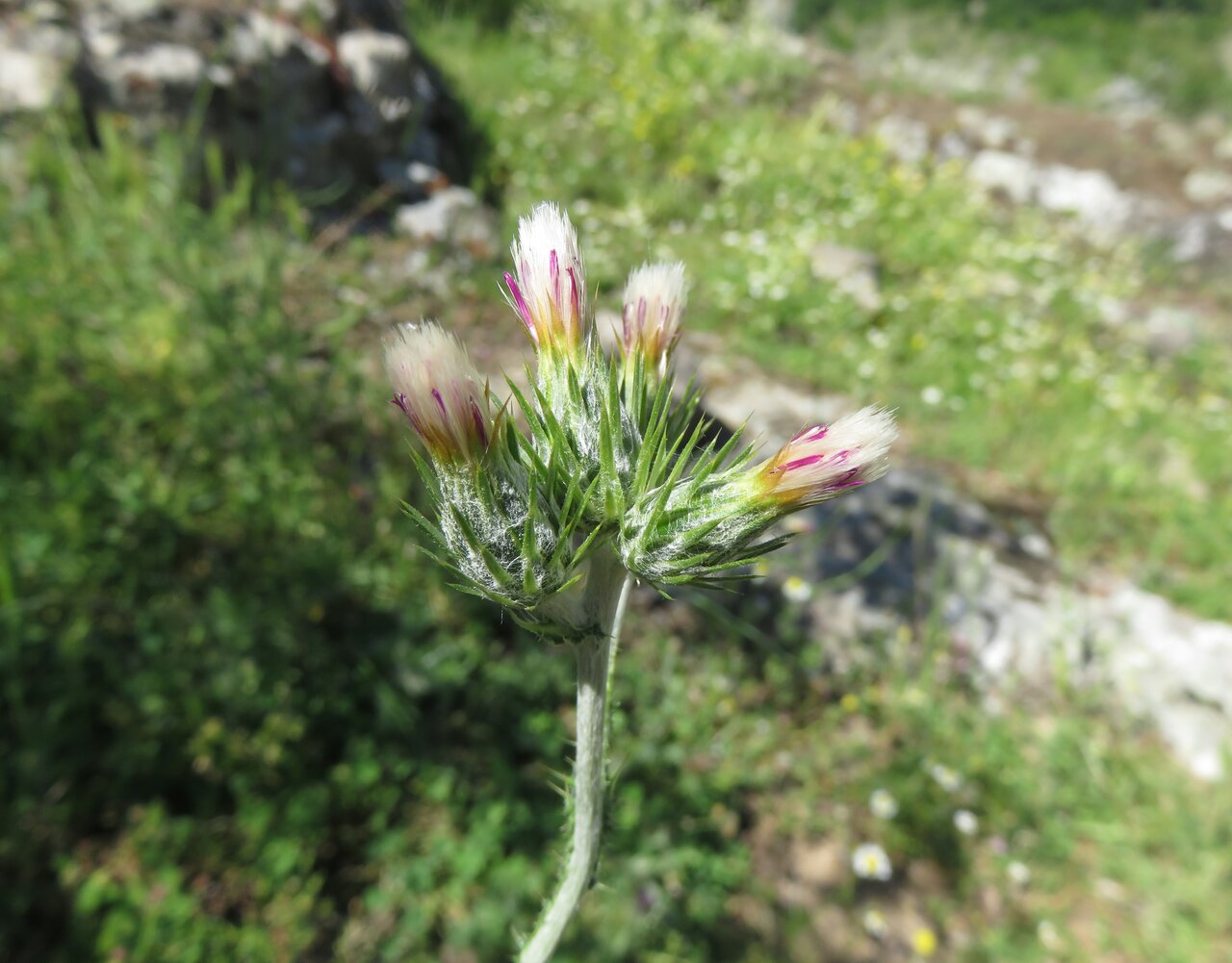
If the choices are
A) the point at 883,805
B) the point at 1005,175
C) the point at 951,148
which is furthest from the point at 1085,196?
the point at 883,805

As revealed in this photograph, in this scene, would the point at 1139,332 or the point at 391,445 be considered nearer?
the point at 391,445

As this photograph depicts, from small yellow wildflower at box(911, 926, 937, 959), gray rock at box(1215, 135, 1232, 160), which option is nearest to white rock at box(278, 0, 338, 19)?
small yellow wildflower at box(911, 926, 937, 959)

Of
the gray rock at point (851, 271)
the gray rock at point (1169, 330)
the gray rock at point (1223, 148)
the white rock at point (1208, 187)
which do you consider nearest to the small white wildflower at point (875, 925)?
the gray rock at point (851, 271)

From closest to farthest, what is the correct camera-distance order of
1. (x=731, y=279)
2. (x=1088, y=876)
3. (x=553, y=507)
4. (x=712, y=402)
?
1. (x=553, y=507)
2. (x=1088, y=876)
3. (x=712, y=402)
4. (x=731, y=279)

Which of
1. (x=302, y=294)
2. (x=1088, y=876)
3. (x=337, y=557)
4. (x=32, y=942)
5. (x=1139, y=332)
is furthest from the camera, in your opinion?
(x=1139, y=332)

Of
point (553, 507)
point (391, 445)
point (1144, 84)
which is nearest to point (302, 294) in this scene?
point (391, 445)

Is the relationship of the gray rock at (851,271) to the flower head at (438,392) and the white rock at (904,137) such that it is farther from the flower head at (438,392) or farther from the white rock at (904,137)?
the flower head at (438,392)

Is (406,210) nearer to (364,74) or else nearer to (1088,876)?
(364,74)

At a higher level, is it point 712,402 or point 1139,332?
Answer: point 712,402
